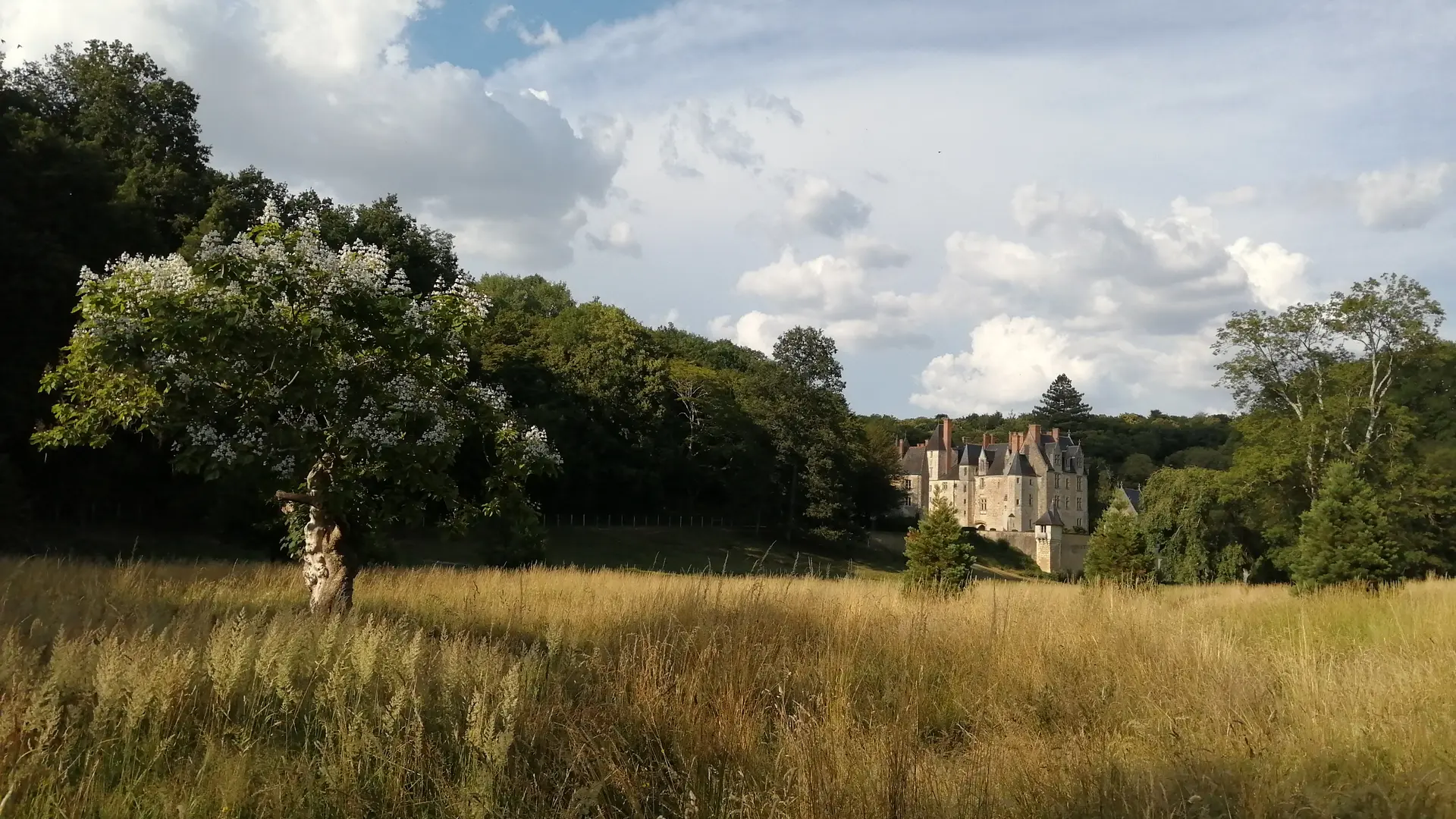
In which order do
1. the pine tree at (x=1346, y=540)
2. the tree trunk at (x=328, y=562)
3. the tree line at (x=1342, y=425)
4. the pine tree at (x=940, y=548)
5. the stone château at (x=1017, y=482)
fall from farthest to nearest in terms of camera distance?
the stone château at (x=1017, y=482) < the tree line at (x=1342, y=425) < the pine tree at (x=1346, y=540) < the pine tree at (x=940, y=548) < the tree trunk at (x=328, y=562)

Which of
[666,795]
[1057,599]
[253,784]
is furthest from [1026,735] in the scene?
[1057,599]

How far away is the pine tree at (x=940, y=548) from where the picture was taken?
19.7 m

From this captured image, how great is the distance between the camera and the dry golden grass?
3939 millimetres

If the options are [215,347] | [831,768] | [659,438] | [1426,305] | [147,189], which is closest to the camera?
[831,768]

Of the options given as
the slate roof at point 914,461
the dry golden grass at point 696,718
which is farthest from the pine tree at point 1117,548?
the slate roof at point 914,461

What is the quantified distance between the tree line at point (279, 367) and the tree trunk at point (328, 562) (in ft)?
0.97

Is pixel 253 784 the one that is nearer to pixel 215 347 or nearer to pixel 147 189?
pixel 215 347

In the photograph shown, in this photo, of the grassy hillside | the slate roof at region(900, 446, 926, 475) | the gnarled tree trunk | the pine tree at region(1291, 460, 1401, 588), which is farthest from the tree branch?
the slate roof at region(900, 446, 926, 475)

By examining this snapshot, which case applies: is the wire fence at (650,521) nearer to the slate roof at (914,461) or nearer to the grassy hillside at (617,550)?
the grassy hillside at (617,550)

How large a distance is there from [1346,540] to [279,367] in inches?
880

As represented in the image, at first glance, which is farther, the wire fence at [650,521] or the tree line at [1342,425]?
the wire fence at [650,521]

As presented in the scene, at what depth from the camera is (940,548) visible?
2014 centimetres

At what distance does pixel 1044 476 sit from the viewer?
86.3 metres

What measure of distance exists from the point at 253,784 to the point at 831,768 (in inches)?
92.4
